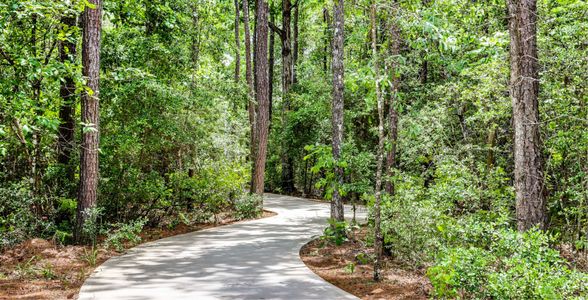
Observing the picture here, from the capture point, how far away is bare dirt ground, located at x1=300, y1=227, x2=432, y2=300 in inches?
287

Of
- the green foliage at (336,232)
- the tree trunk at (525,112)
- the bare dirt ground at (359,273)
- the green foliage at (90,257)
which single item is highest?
the tree trunk at (525,112)

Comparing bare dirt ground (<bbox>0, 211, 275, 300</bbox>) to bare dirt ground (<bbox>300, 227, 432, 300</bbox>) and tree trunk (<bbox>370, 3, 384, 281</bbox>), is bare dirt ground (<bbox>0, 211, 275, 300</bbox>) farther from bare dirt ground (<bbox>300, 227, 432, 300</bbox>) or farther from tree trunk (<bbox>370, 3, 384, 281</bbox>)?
tree trunk (<bbox>370, 3, 384, 281</bbox>)

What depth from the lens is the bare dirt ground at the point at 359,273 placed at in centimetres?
728

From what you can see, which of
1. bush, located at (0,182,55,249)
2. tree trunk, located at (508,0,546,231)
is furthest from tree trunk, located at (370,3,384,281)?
bush, located at (0,182,55,249)

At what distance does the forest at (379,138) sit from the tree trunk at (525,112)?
0.08 feet

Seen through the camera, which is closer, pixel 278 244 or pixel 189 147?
pixel 278 244

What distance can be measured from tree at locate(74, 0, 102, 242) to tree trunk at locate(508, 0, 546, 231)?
8489mm

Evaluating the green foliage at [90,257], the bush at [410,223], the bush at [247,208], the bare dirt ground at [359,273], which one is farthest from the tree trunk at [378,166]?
the bush at [247,208]

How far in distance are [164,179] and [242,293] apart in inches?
287

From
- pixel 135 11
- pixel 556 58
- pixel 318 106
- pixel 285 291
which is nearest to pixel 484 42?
pixel 556 58

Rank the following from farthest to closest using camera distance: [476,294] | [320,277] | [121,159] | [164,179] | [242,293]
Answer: [164,179] < [121,159] < [320,277] < [242,293] < [476,294]

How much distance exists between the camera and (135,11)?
13.7 meters

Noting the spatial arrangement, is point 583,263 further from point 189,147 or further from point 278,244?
point 189,147

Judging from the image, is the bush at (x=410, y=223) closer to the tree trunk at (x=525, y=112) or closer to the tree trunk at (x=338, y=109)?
the tree trunk at (x=525, y=112)
